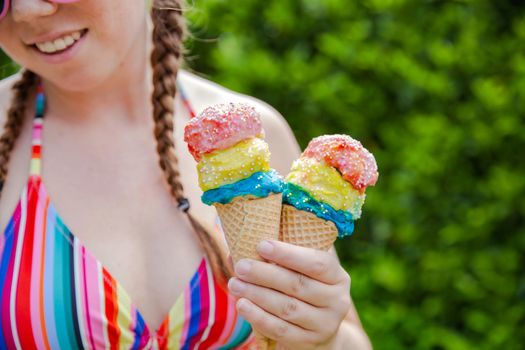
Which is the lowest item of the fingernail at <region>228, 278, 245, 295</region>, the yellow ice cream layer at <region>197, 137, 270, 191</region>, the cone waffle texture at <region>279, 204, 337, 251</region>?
the fingernail at <region>228, 278, 245, 295</region>

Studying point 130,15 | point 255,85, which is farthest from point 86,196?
point 255,85

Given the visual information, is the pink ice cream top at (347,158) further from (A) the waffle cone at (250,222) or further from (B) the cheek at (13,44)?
(B) the cheek at (13,44)

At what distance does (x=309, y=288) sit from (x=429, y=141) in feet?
6.20

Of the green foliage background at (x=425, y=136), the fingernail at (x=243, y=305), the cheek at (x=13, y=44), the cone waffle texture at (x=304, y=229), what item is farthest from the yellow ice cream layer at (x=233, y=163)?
the green foliage background at (x=425, y=136)

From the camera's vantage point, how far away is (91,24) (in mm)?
2258

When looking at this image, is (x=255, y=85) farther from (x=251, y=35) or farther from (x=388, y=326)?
(x=388, y=326)

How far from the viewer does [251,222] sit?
1.92 m

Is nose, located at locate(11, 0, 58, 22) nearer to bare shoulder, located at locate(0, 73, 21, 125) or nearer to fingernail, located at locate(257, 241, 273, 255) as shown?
bare shoulder, located at locate(0, 73, 21, 125)

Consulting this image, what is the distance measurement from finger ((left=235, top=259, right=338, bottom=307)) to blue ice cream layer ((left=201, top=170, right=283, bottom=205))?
0.44ft

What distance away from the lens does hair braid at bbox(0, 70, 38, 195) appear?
2.38 meters

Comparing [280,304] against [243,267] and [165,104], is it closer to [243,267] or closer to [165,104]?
[243,267]

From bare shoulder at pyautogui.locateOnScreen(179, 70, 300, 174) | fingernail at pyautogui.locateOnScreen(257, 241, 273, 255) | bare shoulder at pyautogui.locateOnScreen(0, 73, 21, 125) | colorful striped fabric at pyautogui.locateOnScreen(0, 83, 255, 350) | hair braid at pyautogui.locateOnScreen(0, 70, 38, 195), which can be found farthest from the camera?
bare shoulder at pyautogui.locateOnScreen(179, 70, 300, 174)

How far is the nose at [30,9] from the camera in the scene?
2.14 meters

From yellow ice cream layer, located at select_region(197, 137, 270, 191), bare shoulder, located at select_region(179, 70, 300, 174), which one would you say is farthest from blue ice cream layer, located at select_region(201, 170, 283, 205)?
bare shoulder, located at select_region(179, 70, 300, 174)
